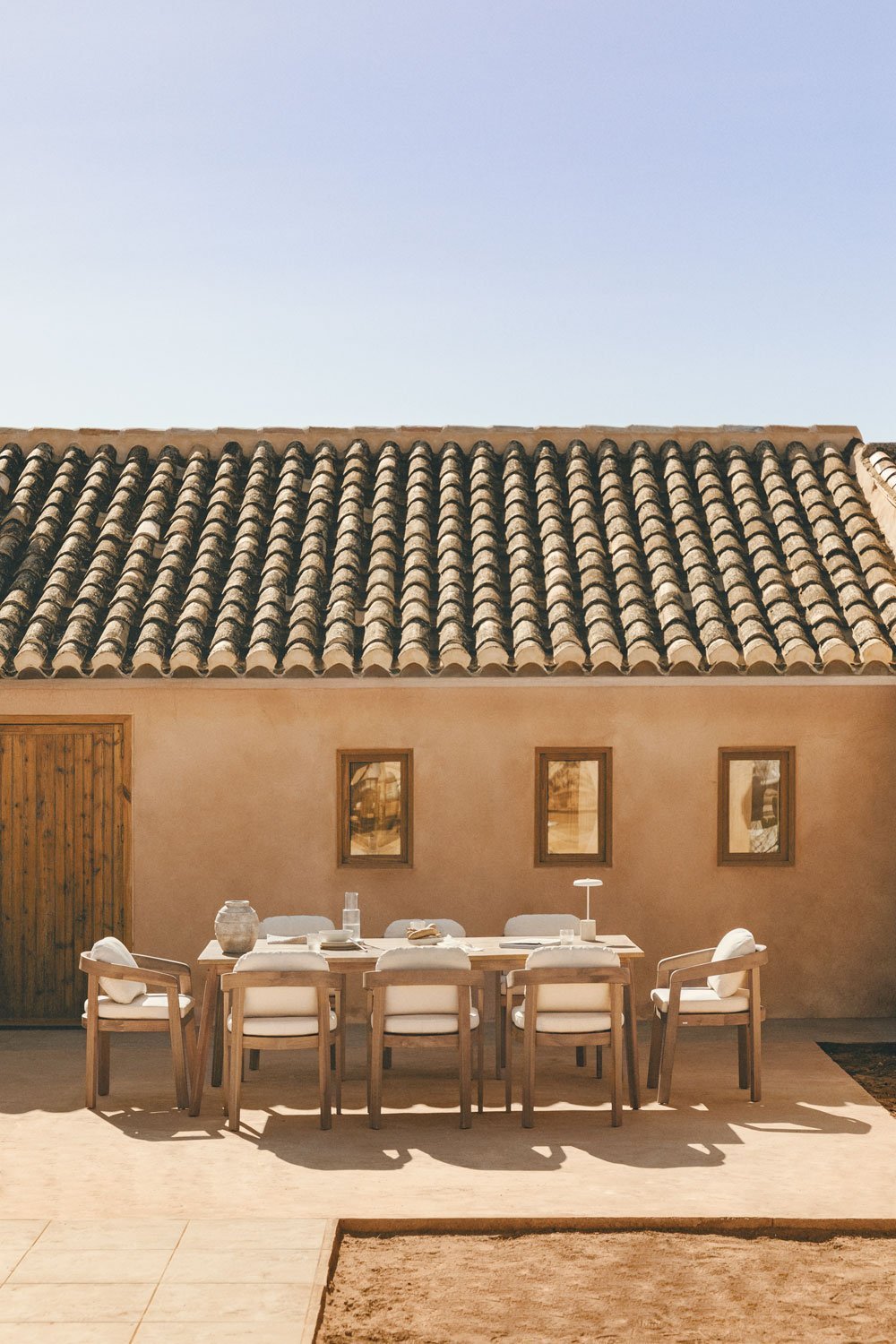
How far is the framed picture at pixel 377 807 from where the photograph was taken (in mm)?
10984

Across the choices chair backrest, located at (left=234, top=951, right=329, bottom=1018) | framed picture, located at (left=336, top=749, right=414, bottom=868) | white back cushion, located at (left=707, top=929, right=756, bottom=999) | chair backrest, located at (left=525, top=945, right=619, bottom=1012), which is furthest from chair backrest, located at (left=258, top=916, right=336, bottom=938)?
white back cushion, located at (left=707, top=929, right=756, bottom=999)

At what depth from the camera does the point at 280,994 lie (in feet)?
26.3

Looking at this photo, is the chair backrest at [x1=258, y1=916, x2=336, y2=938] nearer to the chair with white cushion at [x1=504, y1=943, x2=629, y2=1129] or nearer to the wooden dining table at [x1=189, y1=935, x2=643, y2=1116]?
the wooden dining table at [x1=189, y1=935, x2=643, y2=1116]

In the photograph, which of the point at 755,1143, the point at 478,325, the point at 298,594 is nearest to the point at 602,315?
the point at 478,325

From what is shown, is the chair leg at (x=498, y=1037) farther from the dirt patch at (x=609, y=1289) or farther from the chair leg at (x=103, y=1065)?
the dirt patch at (x=609, y=1289)

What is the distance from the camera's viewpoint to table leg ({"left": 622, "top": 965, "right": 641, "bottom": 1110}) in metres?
8.37

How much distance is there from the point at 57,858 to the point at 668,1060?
5.41m

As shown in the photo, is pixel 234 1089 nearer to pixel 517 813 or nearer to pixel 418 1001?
pixel 418 1001

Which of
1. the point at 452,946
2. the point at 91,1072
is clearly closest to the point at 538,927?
the point at 452,946

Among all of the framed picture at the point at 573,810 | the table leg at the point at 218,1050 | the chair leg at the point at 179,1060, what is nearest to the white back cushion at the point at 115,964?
the chair leg at the point at 179,1060

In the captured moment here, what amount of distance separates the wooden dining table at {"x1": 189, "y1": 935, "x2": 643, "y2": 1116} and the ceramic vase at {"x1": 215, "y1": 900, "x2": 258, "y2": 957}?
78mm

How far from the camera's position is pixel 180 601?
11445 mm

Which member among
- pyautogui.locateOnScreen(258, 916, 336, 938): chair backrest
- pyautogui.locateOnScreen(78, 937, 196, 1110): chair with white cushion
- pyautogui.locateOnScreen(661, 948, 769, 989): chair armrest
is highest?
pyautogui.locateOnScreen(258, 916, 336, 938): chair backrest

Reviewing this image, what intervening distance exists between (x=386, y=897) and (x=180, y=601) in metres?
3.15
